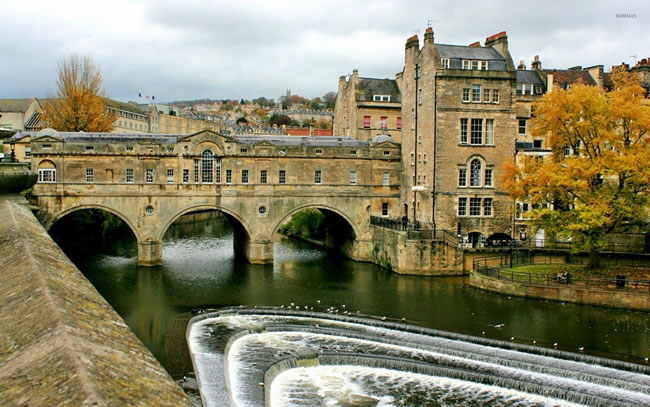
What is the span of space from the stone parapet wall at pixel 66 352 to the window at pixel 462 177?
34060 millimetres

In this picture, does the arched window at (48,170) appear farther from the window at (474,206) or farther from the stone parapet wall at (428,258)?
the window at (474,206)

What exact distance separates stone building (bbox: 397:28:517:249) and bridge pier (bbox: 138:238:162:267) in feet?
57.3

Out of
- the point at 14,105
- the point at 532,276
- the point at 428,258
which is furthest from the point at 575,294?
the point at 14,105

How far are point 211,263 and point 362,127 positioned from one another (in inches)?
741

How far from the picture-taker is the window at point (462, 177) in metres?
40.2

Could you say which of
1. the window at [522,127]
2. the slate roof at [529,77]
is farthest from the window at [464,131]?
the slate roof at [529,77]

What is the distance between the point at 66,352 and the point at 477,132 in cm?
3802

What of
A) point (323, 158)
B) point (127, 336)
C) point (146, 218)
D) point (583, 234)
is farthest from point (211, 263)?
point (127, 336)

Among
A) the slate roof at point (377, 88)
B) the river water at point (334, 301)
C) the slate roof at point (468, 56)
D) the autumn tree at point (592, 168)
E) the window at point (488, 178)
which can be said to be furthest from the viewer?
the slate roof at point (377, 88)

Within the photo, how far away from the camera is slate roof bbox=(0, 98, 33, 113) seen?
74925 mm

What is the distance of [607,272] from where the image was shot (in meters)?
32.0

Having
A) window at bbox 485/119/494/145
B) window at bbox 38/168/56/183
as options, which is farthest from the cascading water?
window at bbox 485/119/494/145

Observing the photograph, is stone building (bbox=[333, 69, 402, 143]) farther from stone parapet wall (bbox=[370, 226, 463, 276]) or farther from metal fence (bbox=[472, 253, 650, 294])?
metal fence (bbox=[472, 253, 650, 294])

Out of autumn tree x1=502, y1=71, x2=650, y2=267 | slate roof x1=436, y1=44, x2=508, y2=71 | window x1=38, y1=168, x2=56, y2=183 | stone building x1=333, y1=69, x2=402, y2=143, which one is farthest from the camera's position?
stone building x1=333, y1=69, x2=402, y2=143
